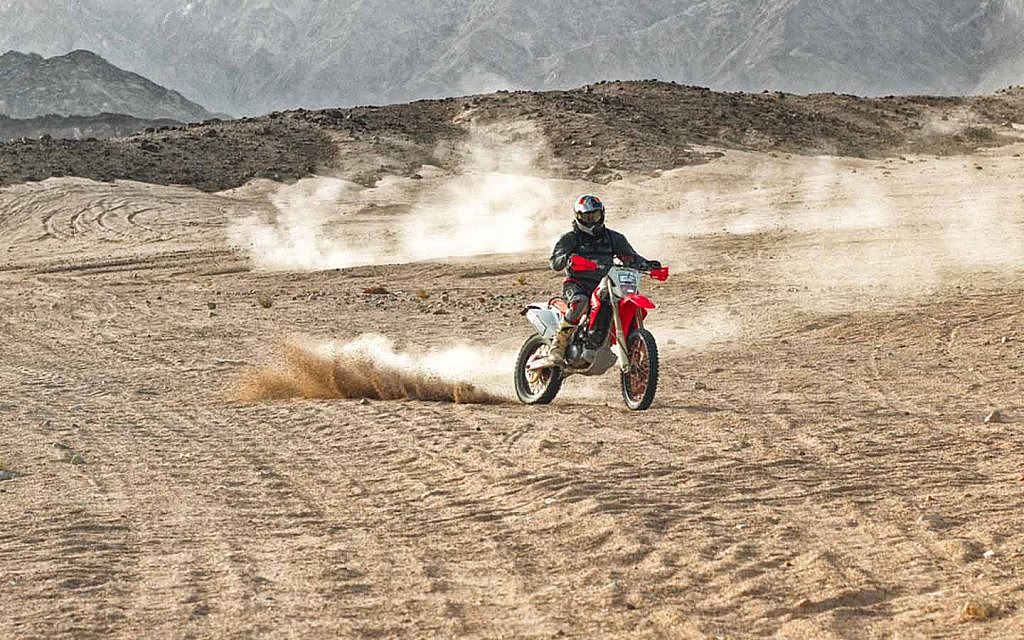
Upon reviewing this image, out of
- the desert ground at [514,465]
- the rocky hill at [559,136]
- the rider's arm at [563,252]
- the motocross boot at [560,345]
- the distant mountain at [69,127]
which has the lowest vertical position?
the desert ground at [514,465]

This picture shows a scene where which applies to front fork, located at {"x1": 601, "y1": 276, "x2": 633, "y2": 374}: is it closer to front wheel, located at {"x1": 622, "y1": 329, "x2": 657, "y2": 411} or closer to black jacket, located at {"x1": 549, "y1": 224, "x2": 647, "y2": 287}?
front wheel, located at {"x1": 622, "y1": 329, "x2": 657, "y2": 411}

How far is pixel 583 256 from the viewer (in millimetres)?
11156

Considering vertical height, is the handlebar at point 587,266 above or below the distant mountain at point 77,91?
below

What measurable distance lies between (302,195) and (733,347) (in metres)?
26.6

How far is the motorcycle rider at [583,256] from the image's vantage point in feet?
35.9

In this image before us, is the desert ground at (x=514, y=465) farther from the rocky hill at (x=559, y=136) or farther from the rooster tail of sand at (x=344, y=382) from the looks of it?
the rocky hill at (x=559, y=136)

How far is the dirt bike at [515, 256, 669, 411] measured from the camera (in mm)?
10453

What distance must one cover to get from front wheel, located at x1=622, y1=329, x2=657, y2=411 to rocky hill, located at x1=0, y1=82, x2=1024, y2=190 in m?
29.8

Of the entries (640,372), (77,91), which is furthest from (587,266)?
(77,91)

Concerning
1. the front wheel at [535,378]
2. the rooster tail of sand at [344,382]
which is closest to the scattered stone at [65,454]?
the rooster tail of sand at [344,382]

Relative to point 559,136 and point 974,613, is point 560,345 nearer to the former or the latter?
point 974,613

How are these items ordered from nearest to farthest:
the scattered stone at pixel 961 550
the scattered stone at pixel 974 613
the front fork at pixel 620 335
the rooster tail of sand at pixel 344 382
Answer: the scattered stone at pixel 974 613, the scattered stone at pixel 961 550, the front fork at pixel 620 335, the rooster tail of sand at pixel 344 382

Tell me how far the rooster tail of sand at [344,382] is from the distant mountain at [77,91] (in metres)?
117

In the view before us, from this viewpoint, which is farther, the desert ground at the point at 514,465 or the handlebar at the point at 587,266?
the handlebar at the point at 587,266
